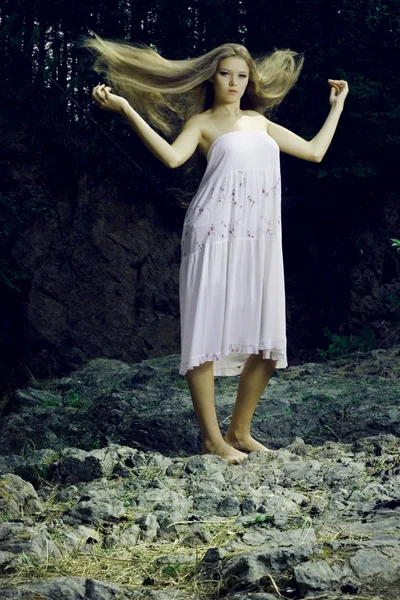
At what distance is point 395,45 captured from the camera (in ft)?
35.0

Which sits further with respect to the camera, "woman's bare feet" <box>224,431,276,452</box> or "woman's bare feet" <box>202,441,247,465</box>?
"woman's bare feet" <box>224,431,276,452</box>

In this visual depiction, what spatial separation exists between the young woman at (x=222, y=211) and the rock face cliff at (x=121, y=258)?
243 inches

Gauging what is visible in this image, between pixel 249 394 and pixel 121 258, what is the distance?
6.89m

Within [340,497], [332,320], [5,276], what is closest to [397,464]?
[340,497]

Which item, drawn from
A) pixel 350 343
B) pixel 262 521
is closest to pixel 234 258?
pixel 262 521

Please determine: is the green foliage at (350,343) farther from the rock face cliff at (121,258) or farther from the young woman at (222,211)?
the young woman at (222,211)

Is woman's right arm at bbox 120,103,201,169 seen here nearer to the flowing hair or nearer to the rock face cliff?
the flowing hair

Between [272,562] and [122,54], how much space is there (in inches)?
104

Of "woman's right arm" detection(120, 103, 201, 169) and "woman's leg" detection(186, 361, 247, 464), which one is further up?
"woman's right arm" detection(120, 103, 201, 169)

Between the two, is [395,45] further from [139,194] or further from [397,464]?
[397,464]

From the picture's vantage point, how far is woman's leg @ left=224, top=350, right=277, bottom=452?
4.57 meters

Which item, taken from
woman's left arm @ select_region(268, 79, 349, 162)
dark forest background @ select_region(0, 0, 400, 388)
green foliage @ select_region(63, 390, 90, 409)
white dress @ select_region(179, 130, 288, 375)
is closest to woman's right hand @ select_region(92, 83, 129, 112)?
white dress @ select_region(179, 130, 288, 375)

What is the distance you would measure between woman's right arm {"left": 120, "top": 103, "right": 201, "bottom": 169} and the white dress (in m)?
0.12

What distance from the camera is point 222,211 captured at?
4395mm
